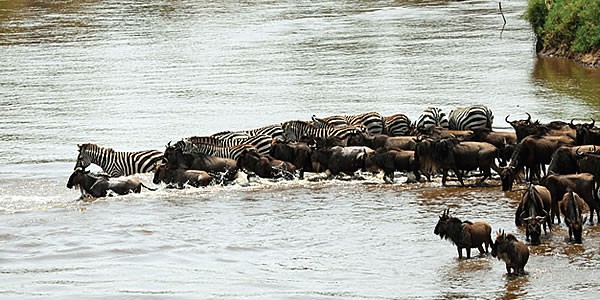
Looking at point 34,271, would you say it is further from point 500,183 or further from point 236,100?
point 236,100

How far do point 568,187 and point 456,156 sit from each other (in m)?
3.50

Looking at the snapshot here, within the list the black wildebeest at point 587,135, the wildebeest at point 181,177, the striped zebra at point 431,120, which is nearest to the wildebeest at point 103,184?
the wildebeest at point 181,177

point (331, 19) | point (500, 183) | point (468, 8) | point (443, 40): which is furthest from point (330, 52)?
point (500, 183)

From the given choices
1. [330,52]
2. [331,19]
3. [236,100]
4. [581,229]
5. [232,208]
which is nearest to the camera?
[581,229]

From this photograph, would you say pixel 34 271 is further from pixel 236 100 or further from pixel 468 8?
pixel 468 8

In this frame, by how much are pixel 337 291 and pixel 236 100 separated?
18.9 m

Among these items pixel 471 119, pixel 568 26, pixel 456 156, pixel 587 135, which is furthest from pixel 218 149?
pixel 568 26

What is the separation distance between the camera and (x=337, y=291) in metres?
12.8

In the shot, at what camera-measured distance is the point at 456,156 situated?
18031 millimetres

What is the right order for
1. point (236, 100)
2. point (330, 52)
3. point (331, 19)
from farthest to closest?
point (331, 19) < point (330, 52) < point (236, 100)

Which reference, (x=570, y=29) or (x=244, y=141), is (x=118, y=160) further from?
(x=570, y=29)

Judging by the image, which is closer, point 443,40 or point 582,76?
point 582,76

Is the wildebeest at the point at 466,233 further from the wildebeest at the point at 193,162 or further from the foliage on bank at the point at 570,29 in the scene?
the foliage on bank at the point at 570,29

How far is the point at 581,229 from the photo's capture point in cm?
1391
